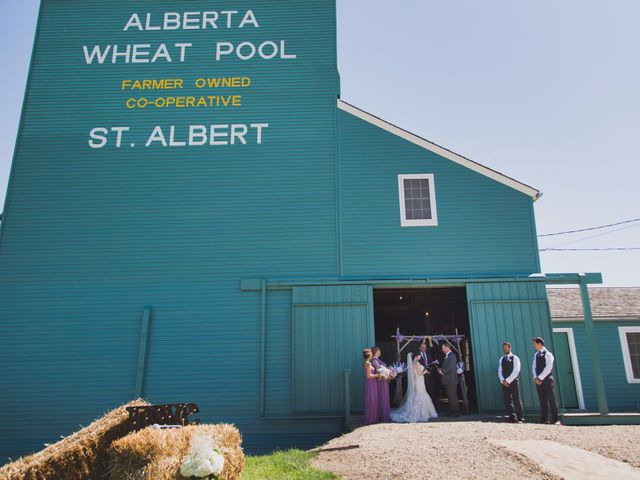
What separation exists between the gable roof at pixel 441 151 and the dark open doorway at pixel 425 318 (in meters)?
4.34

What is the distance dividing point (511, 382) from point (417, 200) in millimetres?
5262

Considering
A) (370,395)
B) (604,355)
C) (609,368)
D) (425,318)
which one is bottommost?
(370,395)

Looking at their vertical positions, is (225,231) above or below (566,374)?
above

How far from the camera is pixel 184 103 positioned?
15180 millimetres

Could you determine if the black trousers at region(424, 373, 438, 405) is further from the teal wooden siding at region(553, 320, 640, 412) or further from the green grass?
the green grass

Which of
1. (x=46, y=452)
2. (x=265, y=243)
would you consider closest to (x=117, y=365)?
(x=265, y=243)

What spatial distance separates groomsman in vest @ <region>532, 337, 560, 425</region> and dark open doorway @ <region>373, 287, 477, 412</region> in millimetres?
4583

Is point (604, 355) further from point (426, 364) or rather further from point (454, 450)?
point (454, 450)

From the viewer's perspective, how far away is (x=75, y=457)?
19.6 ft

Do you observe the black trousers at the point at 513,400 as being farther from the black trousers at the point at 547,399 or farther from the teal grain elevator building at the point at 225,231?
the teal grain elevator building at the point at 225,231

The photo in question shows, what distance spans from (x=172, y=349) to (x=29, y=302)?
4.10m

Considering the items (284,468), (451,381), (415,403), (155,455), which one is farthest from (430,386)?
(155,455)

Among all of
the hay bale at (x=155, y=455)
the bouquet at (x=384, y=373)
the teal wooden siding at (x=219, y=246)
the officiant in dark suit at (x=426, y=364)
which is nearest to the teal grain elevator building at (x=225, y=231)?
the teal wooden siding at (x=219, y=246)

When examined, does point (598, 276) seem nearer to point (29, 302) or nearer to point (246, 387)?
point (246, 387)
